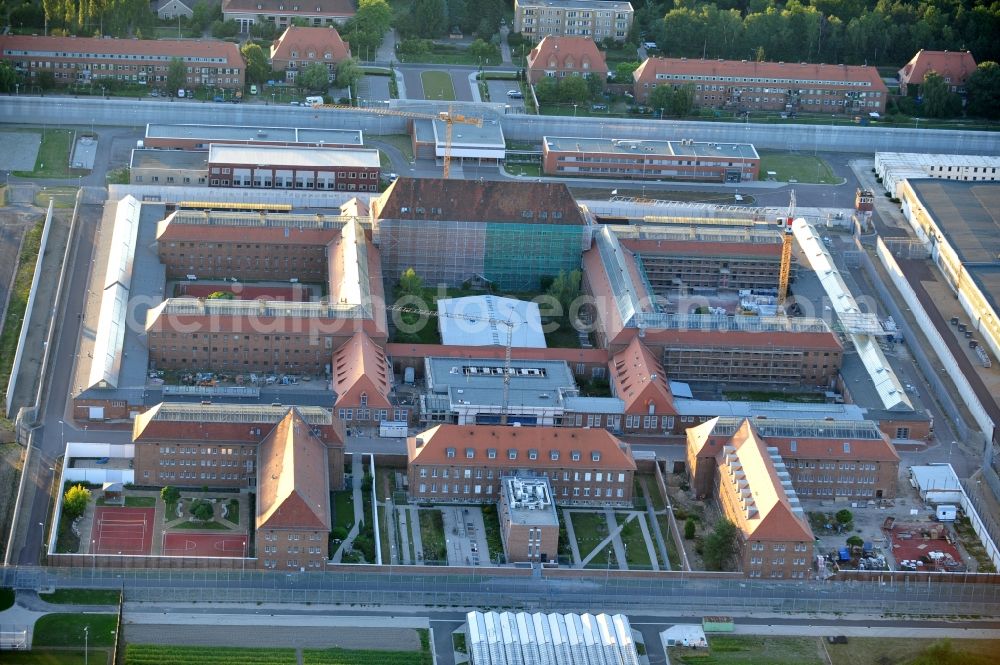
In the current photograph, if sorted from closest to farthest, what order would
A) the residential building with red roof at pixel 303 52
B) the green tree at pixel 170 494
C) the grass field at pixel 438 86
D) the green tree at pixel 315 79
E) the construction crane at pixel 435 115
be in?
the green tree at pixel 170 494
the construction crane at pixel 435 115
the green tree at pixel 315 79
the grass field at pixel 438 86
the residential building with red roof at pixel 303 52

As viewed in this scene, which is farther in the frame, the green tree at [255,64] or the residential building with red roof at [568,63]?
the residential building with red roof at [568,63]

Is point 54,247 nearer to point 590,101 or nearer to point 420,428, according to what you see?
point 420,428

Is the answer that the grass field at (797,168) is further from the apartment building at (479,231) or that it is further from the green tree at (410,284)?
the green tree at (410,284)

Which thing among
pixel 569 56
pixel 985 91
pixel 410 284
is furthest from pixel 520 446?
pixel 985 91

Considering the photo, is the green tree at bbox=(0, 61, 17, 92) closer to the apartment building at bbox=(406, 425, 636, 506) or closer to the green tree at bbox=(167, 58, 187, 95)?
the green tree at bbox=(167, 58, 187, 95)

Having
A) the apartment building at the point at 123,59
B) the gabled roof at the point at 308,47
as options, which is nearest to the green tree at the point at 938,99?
the gabled roof at the point at 308,47

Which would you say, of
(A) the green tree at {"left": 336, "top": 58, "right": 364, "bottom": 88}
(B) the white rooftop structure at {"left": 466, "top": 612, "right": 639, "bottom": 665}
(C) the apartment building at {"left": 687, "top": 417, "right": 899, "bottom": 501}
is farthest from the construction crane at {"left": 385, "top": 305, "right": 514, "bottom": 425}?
(A) the green tree at {"left": 336, "top": 58, "right": 364, "bottom": 88}

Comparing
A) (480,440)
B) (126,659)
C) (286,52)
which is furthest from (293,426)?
(286,52)
